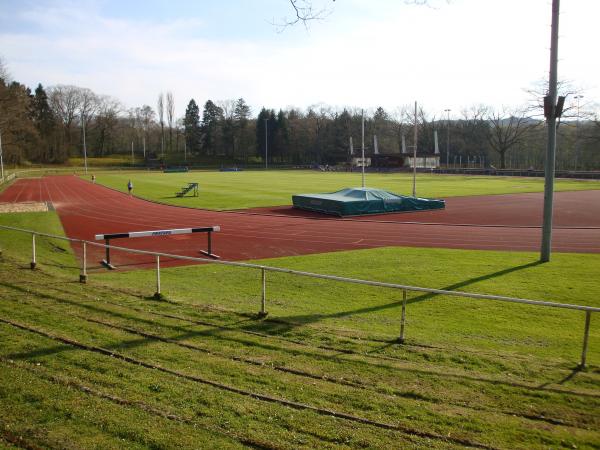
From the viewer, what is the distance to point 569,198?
1769 inches

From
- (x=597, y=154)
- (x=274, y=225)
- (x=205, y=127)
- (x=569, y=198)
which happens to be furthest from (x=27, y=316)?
(x=205, y=127)

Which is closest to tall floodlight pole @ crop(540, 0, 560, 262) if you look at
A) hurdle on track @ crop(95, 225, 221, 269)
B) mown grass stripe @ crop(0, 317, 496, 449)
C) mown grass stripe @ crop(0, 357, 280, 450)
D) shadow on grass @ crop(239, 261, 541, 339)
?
shadow on grass @ crop(239, 261, 541, 339)

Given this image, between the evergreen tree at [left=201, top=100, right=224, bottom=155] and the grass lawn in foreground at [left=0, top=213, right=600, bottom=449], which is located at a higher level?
the evergreen tree at [left=201, top=100, right=224, bottom=155]

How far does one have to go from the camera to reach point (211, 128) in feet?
486

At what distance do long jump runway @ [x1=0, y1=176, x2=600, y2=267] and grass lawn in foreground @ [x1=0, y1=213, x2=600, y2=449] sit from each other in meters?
8.06

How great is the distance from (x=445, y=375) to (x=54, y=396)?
4722 millimetres

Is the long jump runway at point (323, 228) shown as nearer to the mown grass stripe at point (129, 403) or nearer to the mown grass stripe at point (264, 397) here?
the mown grass stripe at point (264, 397)

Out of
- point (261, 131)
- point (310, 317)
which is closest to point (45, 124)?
point (261, 131)

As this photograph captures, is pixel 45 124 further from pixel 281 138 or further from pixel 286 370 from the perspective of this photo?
pixel 286 370

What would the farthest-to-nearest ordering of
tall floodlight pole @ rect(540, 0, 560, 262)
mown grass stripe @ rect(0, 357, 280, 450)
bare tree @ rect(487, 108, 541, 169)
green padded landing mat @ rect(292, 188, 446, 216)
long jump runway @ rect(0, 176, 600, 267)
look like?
bare tree @ rect(487, 108, 541, 169), green padded landing mat @ rect(292, 188, 446, 216), long jump runway @ rect(0, 176, 600, 267), tall floodlight pole @ rect(540, 0, 560, 262), mown grass stripe @ rect(0, 357, 280, 450)

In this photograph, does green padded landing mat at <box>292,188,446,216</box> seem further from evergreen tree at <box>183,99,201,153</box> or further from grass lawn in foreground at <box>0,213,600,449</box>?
evergreen tree at <box>183,99,201,153</box>

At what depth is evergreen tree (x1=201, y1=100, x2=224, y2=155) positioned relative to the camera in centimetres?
14612

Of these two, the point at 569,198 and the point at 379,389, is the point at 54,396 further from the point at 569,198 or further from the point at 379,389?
the point at 569,198

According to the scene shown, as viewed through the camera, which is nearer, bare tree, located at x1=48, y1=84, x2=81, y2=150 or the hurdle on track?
the hurdle on track
